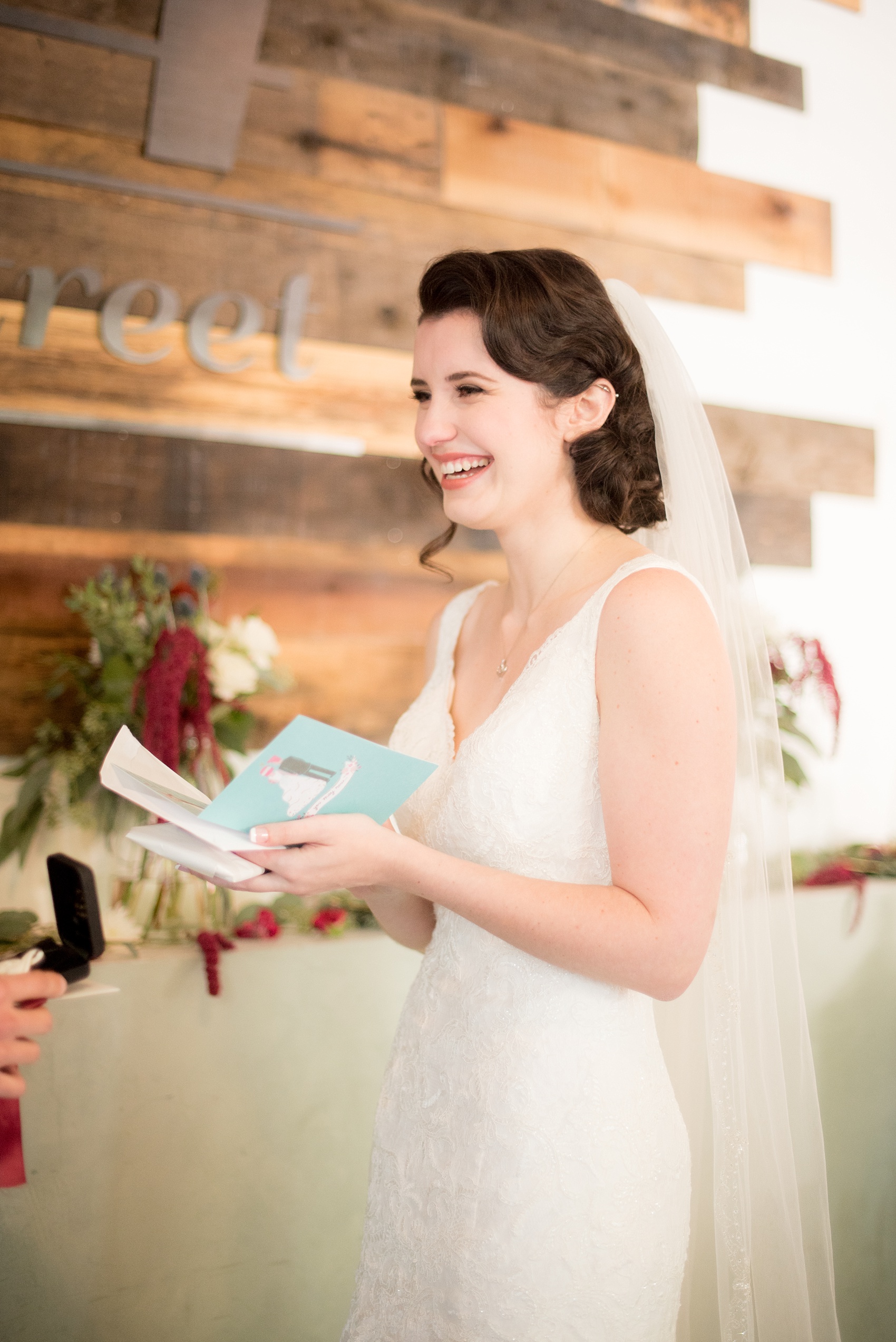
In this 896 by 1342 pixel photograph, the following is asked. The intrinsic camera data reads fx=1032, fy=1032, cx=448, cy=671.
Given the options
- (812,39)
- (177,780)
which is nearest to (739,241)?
(812,39)

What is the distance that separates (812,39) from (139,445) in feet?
8.04

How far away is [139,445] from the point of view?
2283mm

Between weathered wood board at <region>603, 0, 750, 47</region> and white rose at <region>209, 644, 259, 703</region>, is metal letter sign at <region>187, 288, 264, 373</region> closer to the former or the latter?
white rose at <region>209, 644, 259, 703</region>

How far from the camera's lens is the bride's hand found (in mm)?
1135

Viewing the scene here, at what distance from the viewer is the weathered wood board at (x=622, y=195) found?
2670 mm

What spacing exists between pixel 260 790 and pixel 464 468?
627mm

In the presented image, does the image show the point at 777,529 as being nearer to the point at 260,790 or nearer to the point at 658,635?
the point at 658,635

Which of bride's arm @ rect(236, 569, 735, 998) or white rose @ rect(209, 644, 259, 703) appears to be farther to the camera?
white rose @ rect(209, 644, 259, 703)

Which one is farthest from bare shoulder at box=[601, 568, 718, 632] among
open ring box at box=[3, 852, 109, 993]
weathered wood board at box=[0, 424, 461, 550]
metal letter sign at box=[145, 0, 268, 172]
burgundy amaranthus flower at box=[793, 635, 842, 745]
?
metal letter sign at box=[145, 0, 268, 172]

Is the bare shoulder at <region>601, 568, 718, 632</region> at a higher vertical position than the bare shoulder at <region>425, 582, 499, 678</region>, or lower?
lower

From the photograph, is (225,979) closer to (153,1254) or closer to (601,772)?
(153,1254)

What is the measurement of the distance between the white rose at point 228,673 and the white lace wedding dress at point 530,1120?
70 cm

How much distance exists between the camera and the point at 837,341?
3.18 metres

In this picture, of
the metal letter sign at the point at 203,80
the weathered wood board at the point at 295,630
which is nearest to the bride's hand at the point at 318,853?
the weathered wood board at the point at 295,630
